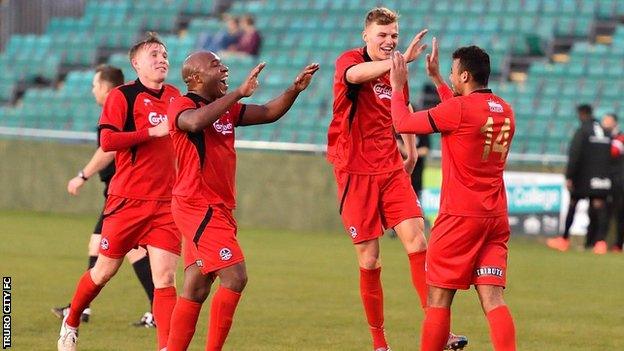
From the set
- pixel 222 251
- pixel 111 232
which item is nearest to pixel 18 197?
pixel 111 232

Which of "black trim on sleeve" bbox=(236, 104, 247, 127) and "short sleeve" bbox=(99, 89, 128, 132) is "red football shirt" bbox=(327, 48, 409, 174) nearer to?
"black trim on sleeve" bbox=(236, 104, 247, 127)

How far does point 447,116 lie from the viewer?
25.6ft

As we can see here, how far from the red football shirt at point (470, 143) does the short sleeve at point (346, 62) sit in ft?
4.28

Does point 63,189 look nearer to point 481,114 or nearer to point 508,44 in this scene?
point 508,44

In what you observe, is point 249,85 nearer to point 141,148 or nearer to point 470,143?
point 470,143

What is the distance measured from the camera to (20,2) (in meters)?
30.3

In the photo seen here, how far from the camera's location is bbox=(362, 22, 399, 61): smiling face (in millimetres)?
9312

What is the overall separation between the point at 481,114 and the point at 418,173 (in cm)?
1204

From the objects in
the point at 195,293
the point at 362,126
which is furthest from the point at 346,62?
the point at 195,293

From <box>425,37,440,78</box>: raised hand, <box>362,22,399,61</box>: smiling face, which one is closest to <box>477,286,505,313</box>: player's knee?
<box>425,37,440,78</box>: raised hand

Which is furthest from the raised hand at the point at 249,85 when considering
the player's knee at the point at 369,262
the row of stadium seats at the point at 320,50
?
the row of stadium seats at the point at 320,50

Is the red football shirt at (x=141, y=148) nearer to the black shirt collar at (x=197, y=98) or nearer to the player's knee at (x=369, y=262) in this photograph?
the black shirt collar at (x=197, y=98)

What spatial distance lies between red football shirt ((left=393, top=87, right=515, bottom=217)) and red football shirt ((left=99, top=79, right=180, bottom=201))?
2058 mm

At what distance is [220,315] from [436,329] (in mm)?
1301
